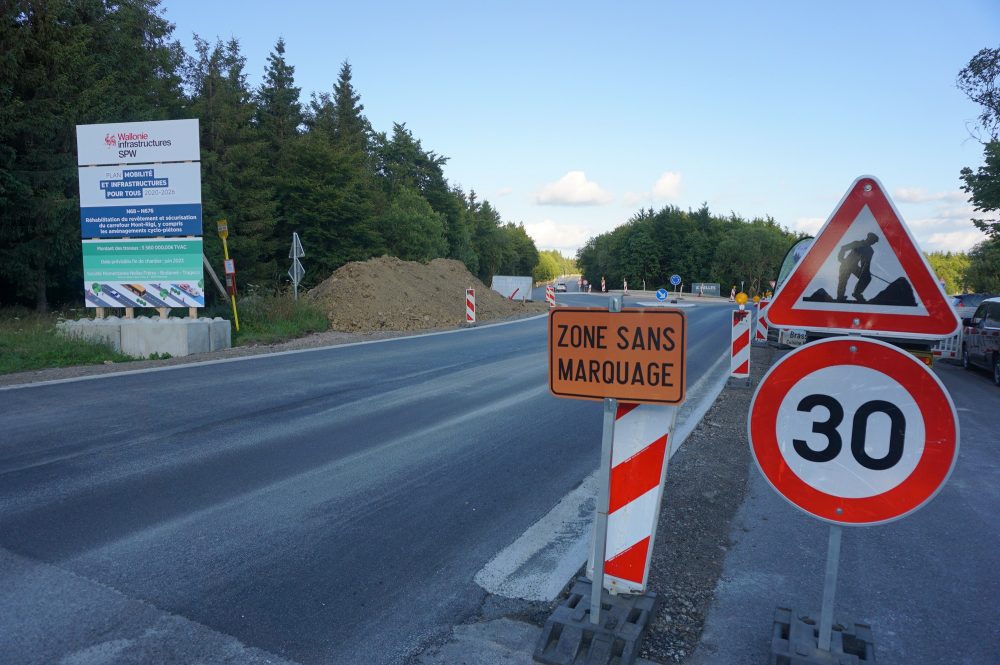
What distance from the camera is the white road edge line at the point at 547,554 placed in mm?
3869

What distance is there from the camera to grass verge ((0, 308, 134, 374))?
40.6 ft

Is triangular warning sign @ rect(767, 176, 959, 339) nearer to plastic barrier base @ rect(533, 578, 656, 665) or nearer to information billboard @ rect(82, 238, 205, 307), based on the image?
plastic barrier base @ rect(533, 578, 656, 665)

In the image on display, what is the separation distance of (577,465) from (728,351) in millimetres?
11918

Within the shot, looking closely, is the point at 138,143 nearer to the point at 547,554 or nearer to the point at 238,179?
the point at 547,554

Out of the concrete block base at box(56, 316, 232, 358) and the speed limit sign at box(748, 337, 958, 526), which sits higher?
the speed limit sign at box(748, 337, 958, 526)

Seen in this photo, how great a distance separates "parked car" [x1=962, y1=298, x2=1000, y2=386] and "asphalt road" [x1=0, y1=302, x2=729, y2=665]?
1005cm

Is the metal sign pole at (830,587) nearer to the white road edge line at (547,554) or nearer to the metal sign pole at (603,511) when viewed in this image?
the metal sign pole at (603,511)

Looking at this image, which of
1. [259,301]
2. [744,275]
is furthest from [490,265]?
[259,301]

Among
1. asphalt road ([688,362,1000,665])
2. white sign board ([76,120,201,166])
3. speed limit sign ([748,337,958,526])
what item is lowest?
asphalt road ([688,362,1000,665])

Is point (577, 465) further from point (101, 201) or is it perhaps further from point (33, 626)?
point (101, 201)

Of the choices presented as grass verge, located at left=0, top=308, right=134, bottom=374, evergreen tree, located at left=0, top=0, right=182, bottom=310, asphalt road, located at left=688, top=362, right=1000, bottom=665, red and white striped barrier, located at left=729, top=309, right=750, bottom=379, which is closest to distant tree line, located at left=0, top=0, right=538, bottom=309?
evergreen tree, located at left=0, top=0, right=182, bottom=310

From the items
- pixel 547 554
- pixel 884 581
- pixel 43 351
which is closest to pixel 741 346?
pixel 884 581

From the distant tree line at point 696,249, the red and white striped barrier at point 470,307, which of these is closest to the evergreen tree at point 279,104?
the red and white striped barrier at point 470,307

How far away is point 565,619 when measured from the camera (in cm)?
322
